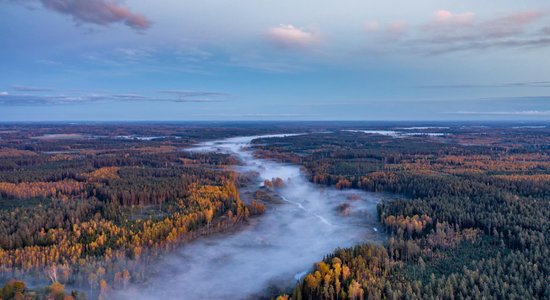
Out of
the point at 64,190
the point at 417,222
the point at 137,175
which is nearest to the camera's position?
the point at 417,222

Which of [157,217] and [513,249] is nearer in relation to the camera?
[513,249]

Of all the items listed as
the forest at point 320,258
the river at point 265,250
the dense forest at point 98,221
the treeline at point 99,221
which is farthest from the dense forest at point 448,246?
the treeline at point 99,221

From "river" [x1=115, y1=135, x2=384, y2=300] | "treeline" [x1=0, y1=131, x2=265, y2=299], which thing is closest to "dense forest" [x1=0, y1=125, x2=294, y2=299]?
"treeline" [x1=0, y1=131, x2=265, y2=299]

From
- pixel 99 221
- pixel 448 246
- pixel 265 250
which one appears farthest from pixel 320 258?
pixel 99 221

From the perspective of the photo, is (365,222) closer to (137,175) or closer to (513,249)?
(513,249)

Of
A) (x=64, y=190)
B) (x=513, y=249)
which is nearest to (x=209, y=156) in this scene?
(x=64, y=190)

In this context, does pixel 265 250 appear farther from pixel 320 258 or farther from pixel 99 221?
pixel 99 221

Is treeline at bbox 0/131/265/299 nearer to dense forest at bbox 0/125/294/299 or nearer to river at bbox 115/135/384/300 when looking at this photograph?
dense forest at bbox 0/125/294/299

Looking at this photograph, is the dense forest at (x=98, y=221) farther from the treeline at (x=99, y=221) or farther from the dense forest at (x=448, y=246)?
the dense forest at (x=448, y=246)
